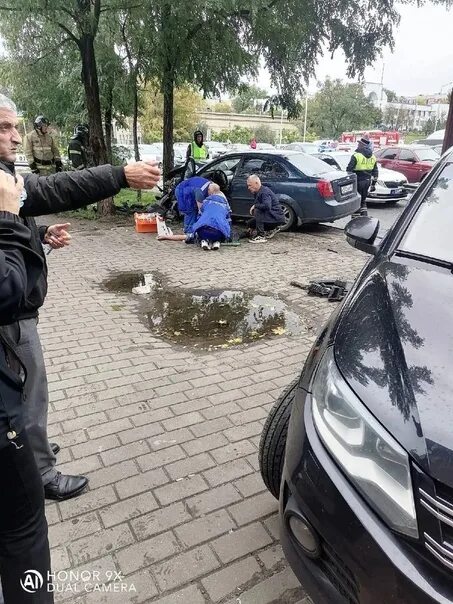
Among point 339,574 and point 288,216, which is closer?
point 339,574

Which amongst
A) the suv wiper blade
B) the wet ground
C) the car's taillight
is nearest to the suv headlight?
the suv wiper blade

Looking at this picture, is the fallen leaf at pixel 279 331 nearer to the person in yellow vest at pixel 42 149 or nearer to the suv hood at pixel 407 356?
the suv hood at pixel 407 356

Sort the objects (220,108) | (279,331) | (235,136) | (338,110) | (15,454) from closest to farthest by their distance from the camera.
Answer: (15,454) → (279,331) → (235,136) → (338,110) → (220,108)

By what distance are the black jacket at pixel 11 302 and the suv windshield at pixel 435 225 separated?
5.49 ft

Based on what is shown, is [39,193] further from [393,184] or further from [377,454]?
[393,184]

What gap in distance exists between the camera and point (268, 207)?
8836 mm

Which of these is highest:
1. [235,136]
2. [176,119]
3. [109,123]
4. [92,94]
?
[176,119]

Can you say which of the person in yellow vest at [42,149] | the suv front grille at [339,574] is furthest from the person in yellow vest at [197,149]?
the suv front grille at [339,574]

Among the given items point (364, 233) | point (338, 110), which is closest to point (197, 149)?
point (364, 233)

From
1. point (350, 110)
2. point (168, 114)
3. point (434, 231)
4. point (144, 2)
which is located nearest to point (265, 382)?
point (434, 231)

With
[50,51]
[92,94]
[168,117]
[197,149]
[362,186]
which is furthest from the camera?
[168,117]

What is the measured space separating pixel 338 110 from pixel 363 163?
185ft

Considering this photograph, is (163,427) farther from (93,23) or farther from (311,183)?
(93,23)

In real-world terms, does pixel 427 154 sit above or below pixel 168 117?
Result: below
